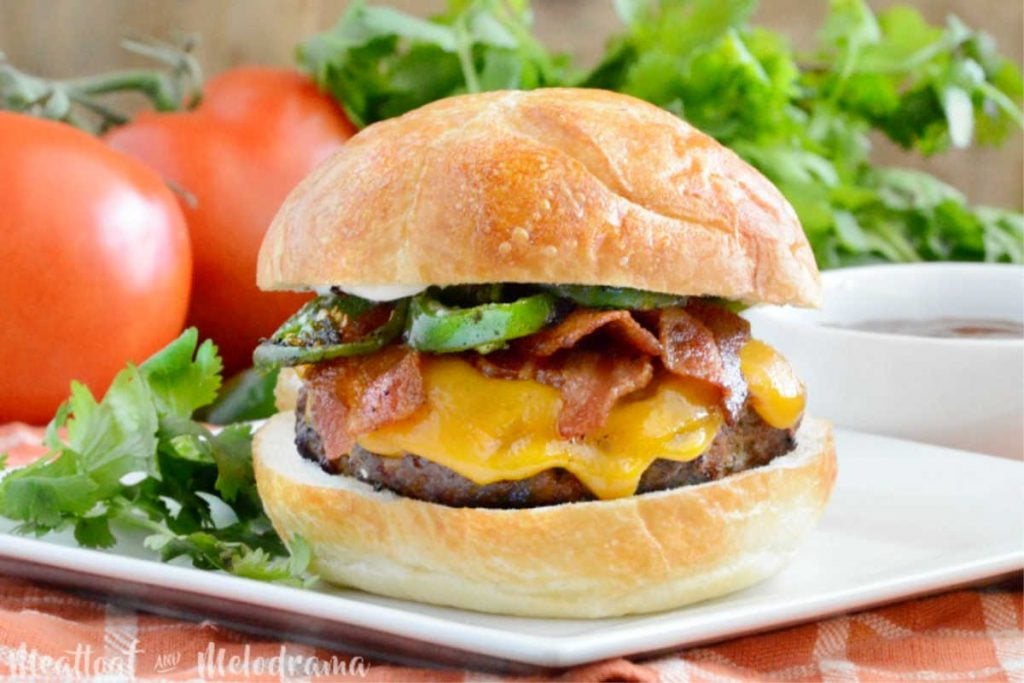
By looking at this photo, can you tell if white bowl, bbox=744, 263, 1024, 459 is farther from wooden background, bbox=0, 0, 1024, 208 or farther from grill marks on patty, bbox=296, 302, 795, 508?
wooden background, bbox=0, 0, 1024, 208

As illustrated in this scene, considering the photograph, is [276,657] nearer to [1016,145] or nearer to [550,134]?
[550,134]

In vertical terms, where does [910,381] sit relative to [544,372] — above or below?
below

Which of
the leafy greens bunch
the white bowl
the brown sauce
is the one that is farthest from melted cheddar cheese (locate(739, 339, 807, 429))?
the leafy greens bunch

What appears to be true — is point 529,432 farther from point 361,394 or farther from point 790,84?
point 790,84

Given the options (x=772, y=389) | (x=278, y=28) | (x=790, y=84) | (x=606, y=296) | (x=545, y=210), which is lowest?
(x=790, y=84)

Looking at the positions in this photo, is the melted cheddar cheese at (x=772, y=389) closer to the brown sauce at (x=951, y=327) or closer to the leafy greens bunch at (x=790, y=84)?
the brown sauce at (x=951, y=327)

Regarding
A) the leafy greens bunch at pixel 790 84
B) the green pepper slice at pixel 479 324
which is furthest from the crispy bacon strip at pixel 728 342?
the leafy greens bunch at pixel 790 84

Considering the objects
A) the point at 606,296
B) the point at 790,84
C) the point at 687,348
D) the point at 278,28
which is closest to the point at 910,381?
the point at 687,348
